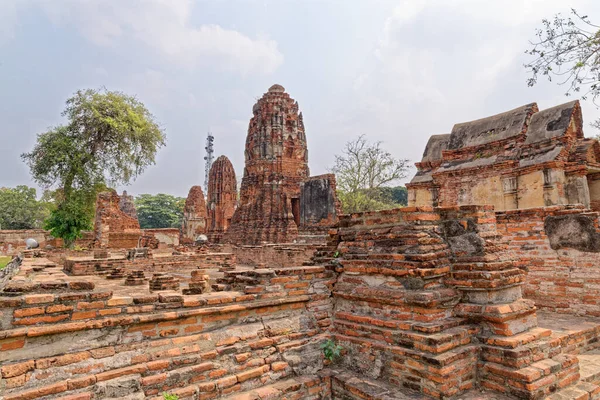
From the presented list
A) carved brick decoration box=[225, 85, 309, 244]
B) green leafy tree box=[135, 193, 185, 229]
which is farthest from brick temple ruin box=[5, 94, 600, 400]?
green leafy tree box=[135, 193, 185, 229]

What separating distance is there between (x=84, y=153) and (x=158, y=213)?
40.1m

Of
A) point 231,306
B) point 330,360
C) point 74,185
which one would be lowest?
point 330,360

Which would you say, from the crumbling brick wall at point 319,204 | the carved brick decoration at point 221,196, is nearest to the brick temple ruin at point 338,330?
the crumbling brick wall at point 319,204

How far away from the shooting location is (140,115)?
51.3 ft

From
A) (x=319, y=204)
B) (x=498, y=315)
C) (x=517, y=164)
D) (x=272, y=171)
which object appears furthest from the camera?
(x=272, y=171)

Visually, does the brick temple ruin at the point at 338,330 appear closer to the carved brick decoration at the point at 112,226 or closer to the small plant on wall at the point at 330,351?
the small plant on wall at the point at 330,351

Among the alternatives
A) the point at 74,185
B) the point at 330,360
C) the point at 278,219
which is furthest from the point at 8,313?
the point at 278,219

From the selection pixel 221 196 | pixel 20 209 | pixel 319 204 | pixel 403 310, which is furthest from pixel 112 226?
pixel 20 209

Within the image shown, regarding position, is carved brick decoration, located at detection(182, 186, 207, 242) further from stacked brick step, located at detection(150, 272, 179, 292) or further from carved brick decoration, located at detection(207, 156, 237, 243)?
stacked brick step, located at detection(150, 272, 179, 292)

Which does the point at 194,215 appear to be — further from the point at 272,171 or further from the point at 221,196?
the point at 272,171

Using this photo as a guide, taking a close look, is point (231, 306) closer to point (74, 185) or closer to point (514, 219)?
point (514, 219)

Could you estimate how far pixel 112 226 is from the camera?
701 inches

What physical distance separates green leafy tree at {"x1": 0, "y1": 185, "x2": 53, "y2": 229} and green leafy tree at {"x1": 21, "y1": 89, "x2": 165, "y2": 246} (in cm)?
2379

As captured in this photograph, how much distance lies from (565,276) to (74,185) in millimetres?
15924
